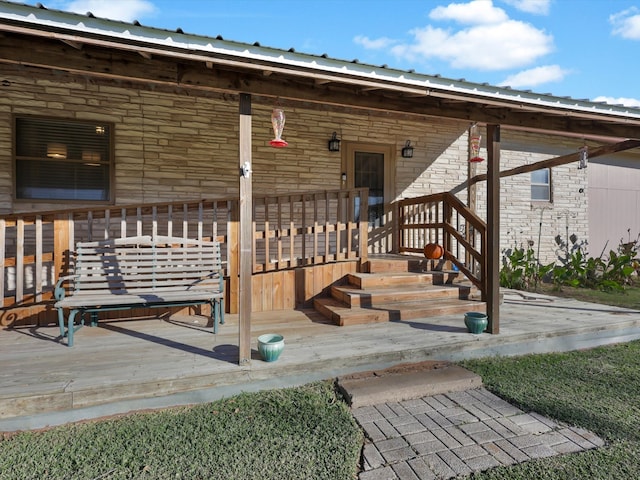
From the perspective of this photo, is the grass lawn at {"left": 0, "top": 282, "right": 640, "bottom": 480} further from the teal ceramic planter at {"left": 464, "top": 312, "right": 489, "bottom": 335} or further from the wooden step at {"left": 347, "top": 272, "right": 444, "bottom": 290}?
the wooden step at {"left": 347, "top": 272, "right": 444, "bottom": 290}

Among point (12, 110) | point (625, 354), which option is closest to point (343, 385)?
point (625, 354)

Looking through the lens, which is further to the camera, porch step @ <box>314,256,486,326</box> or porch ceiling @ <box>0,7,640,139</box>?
porch step @ <box>314,256,486,326</box>

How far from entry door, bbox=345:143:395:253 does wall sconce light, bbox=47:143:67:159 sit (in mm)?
4500

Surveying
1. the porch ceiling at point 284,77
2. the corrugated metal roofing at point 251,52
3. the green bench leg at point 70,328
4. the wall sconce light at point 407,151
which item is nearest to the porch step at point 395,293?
the porch ceiling at point 284,77

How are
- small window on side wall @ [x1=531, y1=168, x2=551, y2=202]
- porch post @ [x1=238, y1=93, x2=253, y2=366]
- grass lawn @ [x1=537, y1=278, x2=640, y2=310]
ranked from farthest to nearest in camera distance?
small window on side wall @ [x1=531, y1=168, x2=551, y2=202], grass lawn @ [x1=537, y1=278, x2=640, y2=310], porch post @ [x1=238, y1=93, x2=253, y2=366]

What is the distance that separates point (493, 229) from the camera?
3.85 m

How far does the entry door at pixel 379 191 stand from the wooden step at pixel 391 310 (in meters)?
1.99

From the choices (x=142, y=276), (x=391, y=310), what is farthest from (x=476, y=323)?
(x=142, y=276)

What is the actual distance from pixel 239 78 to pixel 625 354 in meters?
4.68

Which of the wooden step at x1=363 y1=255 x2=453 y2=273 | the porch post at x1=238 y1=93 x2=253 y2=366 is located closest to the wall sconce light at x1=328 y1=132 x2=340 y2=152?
the wooden step at x1=363 y1=255 x2=453 y2=273

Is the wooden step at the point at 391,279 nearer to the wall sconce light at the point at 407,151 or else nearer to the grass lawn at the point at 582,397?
the grass lawn at the point at 582,397

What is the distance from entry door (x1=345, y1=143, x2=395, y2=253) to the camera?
6.44m

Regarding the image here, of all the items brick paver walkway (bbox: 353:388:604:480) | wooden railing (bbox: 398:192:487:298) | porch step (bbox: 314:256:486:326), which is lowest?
brick paver walkway (bbox: 353:388:604:480)

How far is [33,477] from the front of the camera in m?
1.81
